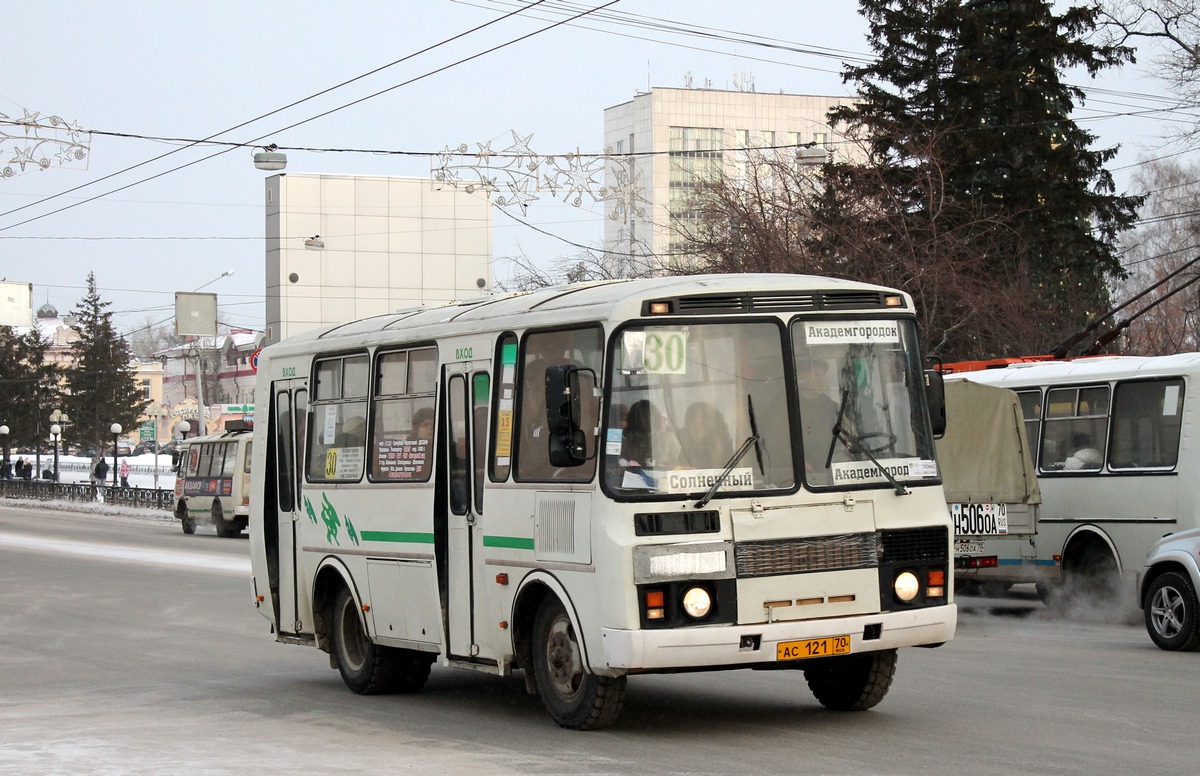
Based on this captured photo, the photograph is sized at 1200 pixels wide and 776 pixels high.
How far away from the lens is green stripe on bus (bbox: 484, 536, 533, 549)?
10469 mm

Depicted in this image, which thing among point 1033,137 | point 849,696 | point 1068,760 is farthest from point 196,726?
point 1033,137

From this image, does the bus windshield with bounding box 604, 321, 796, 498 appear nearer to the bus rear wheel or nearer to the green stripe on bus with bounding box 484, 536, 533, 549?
the green stripe on bus with bounding box 484, 536, 533, 549

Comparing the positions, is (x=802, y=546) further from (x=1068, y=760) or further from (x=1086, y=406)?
(x=1086, y=406)

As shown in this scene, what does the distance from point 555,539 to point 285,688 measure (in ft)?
14.3

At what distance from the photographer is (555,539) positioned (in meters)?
10.1

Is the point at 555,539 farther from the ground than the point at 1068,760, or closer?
farther from the ground

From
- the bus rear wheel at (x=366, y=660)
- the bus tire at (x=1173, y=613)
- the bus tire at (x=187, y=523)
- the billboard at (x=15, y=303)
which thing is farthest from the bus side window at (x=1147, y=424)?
the billboard at (x=15, y=303)

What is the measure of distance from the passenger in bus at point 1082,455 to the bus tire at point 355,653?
926cm

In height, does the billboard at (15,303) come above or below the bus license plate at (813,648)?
above

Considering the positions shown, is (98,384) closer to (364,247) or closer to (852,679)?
Answer: (364,247)

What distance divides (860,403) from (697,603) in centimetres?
166

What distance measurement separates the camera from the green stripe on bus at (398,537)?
38.4 ft

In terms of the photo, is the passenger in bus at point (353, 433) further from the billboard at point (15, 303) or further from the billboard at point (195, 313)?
the billboard at point (15, 303)

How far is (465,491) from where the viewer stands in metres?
11.4
